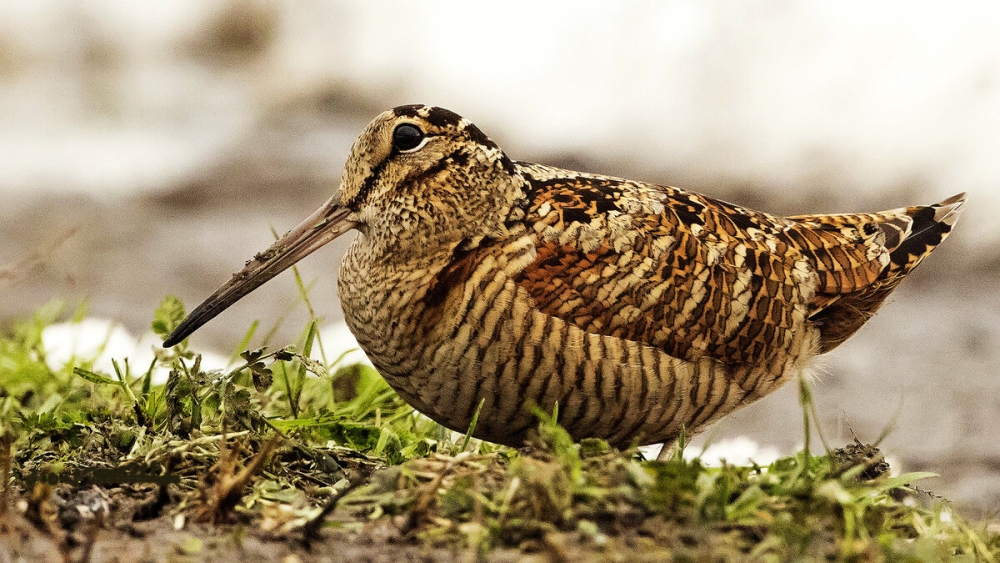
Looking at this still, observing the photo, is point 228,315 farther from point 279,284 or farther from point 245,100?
point 245,100

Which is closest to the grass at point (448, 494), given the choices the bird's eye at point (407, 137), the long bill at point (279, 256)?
the long bill at point (279, 256)

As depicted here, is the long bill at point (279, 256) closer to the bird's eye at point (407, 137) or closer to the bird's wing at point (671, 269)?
the bird's eye at point (407, 137)

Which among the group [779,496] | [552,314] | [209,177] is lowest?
[779,496]

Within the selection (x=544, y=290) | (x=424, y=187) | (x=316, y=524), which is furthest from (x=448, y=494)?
(x=424, y=187)

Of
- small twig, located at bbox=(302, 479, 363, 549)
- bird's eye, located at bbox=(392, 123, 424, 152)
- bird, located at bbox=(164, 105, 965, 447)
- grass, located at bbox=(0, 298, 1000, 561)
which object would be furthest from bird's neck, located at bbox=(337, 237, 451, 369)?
small twig, located at bbox=(302, 479, 363, 549)

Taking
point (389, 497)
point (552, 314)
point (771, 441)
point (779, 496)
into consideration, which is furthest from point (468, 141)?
point (771, 441)

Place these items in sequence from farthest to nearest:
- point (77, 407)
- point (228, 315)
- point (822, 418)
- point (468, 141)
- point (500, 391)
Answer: point (228, 315)
point (822, 418)
point (77, 407)
point (468, 141)
point (500, 391)
